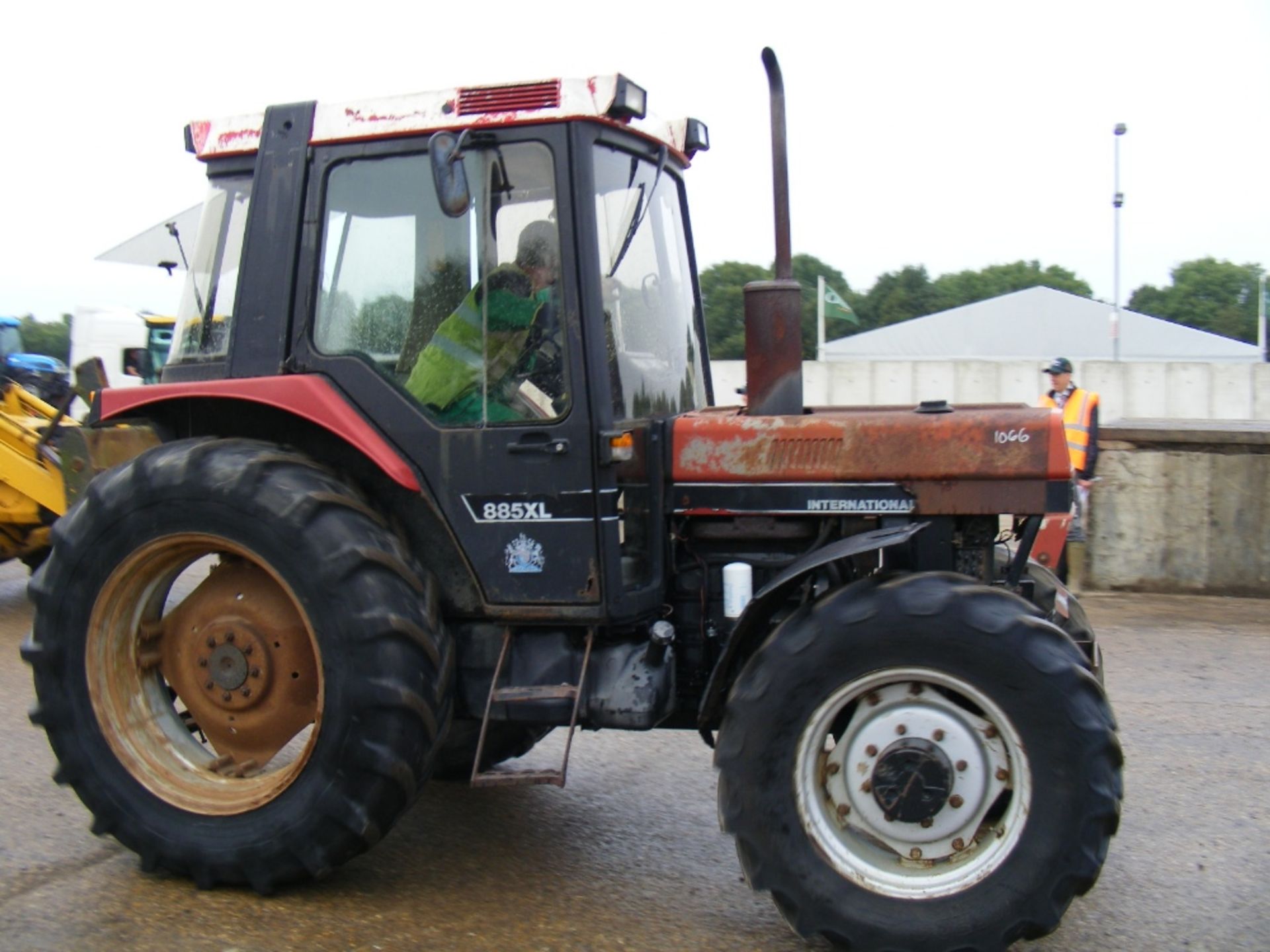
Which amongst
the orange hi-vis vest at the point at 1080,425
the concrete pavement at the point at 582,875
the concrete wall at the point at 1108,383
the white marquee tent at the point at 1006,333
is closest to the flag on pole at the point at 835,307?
the concrete wall at the point at 1108,383

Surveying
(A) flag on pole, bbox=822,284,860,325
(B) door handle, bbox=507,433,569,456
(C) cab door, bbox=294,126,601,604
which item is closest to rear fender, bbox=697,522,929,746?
(C) cab door, bbox=294,126,601,604

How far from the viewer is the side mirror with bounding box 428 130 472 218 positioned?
3.64 metres

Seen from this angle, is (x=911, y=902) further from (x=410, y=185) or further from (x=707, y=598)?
(x=410, y=185)

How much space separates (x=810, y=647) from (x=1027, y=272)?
55749 mm

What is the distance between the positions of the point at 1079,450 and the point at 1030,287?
4290 cm

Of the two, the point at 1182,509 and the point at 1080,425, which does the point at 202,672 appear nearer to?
the point at 1080,425

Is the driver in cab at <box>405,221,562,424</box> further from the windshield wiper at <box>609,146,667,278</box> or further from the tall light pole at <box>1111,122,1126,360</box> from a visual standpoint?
the tall light pole at <box>1111,122,1126,360</box>

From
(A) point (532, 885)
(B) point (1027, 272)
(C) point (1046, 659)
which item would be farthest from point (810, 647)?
(B) point (1027, 272)

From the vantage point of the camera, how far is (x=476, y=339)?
13.2ft

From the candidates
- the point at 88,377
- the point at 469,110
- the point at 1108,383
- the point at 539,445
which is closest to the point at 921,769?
the point at 539,445

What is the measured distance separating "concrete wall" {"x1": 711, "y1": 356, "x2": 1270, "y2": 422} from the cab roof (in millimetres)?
16552

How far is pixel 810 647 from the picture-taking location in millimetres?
3566

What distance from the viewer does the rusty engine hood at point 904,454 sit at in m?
3.88

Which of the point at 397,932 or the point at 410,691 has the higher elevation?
the point at 410,691
